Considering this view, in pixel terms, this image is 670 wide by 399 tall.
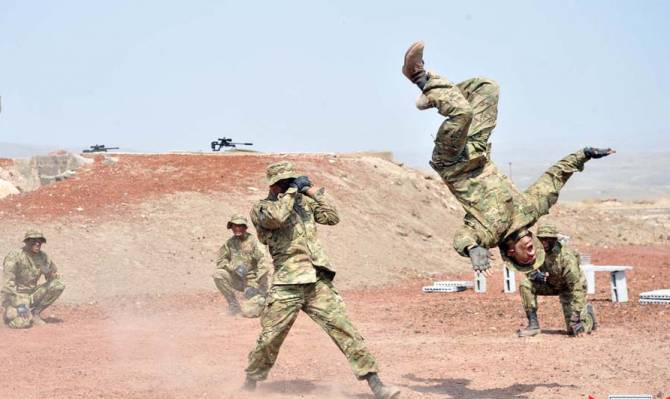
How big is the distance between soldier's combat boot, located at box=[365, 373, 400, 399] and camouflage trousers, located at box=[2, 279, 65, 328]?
8.52 metres

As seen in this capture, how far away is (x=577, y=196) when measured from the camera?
114 meters

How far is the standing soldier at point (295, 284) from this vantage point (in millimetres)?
9797

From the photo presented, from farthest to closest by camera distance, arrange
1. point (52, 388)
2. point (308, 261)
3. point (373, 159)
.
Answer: point (373, 159), point (52, 388), point (308, 261)

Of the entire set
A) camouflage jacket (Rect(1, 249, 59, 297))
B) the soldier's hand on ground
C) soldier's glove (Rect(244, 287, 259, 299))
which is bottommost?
soldier's glove (Rect(244, 287, 259, 299))

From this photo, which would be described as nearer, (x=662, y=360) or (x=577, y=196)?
(x=662, y=360)

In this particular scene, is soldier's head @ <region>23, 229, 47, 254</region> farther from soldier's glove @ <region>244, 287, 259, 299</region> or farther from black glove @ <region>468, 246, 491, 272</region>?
black glove @ <region>468, 246, 491, 272</region>

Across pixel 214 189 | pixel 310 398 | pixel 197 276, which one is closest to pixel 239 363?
pixel 310 398

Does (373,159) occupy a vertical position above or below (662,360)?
above

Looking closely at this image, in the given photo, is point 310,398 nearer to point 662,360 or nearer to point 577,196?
point 662,360

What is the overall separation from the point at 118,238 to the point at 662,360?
1428 centimetres

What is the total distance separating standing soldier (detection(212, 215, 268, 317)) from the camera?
1778 centimetres

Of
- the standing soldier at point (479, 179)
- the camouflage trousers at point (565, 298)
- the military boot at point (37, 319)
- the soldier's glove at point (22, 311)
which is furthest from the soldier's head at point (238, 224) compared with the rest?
the standing soldier at point (479, 179)

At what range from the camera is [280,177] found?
10.0 metres

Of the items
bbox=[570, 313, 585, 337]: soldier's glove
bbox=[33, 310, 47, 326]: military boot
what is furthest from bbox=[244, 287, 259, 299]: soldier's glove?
bbox=[570, 313, 585, 337]: soldier's glove
